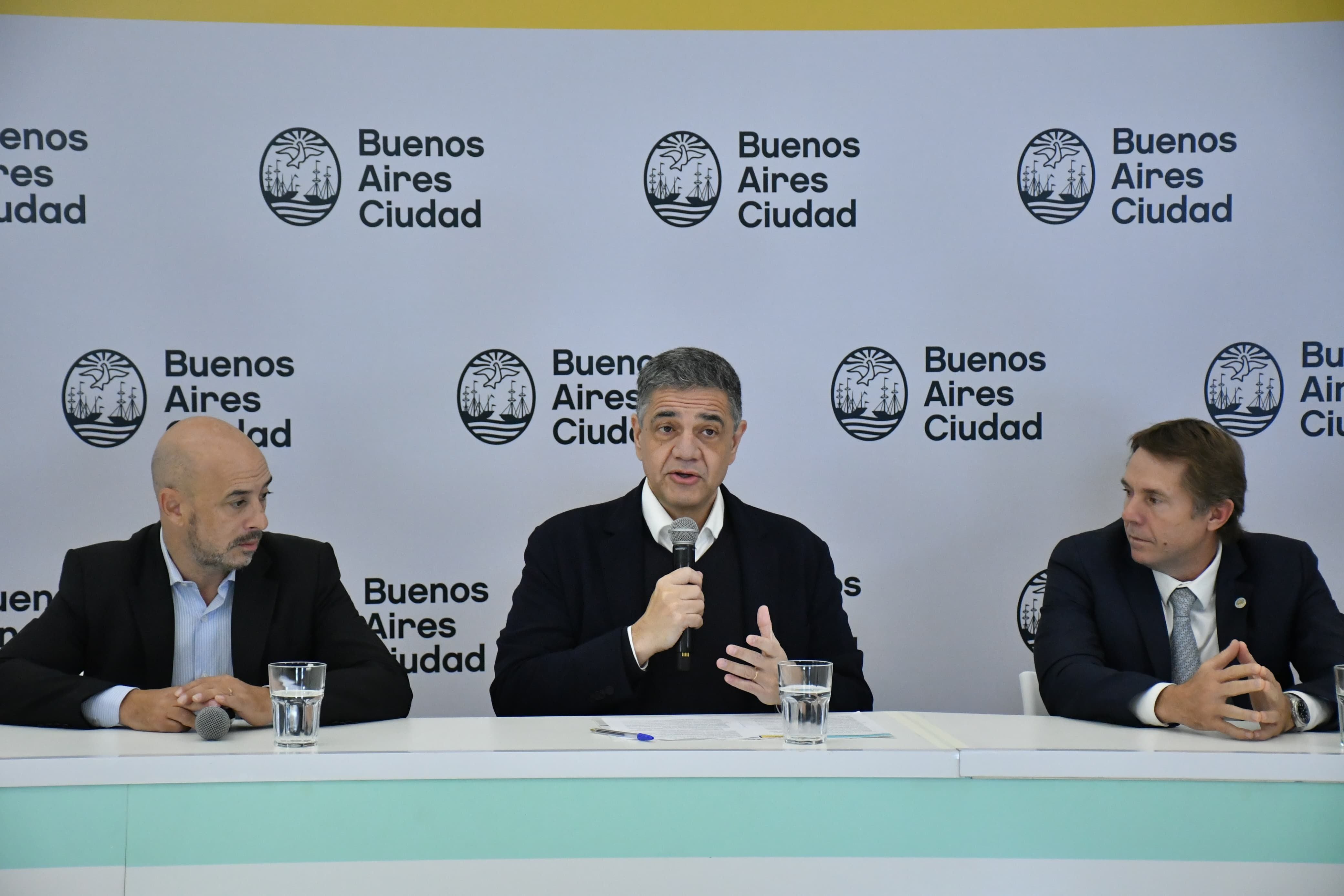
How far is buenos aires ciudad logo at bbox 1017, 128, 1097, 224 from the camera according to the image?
3406 millimetres

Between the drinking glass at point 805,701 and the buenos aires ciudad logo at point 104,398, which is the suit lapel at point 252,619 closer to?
the buenos aires ciudad logo at point 104,398

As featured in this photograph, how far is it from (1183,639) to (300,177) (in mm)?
2696

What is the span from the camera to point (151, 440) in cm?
327

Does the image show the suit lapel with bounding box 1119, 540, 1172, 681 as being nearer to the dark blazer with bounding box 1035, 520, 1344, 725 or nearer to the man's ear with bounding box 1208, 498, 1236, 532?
the dark blazer with bounding box 1035, 520, 1344, 725

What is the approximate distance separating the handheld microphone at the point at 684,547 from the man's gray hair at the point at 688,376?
476 mm

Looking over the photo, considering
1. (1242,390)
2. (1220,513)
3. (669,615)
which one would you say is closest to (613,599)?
(669,615)

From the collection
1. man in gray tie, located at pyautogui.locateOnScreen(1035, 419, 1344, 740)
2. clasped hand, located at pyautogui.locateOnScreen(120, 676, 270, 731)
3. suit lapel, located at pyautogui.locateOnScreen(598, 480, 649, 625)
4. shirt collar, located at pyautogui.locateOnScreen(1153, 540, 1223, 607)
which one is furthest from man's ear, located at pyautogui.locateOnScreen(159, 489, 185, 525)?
shirt collar, located at pyautogui.locateOnScreen(1153, 540, 1223, 607)

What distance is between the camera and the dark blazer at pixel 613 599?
8.19 ft

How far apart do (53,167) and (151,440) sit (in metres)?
0.84

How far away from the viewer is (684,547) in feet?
7.51

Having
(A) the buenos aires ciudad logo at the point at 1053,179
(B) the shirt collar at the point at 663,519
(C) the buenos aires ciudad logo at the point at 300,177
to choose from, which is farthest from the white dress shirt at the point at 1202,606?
(C) the buenos aires ciudad logo at the point at 300,177

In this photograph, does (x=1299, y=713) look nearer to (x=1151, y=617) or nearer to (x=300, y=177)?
(x=1151, y=617)

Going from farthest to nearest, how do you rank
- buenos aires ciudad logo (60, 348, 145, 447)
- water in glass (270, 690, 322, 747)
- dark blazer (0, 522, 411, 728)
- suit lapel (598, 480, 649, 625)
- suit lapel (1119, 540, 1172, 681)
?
buenos aires ciudad logo (60, 348, 145, 447)
suit lapel (598, 480, 649, 625)
suit lapel (1119, 540, 1172, 681)
dark blazer (0, 522, 411, 728)
water in glass (270, 690, 322, 747)

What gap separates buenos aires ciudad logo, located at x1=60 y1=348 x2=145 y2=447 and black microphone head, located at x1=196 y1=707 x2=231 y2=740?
161 centimetres
